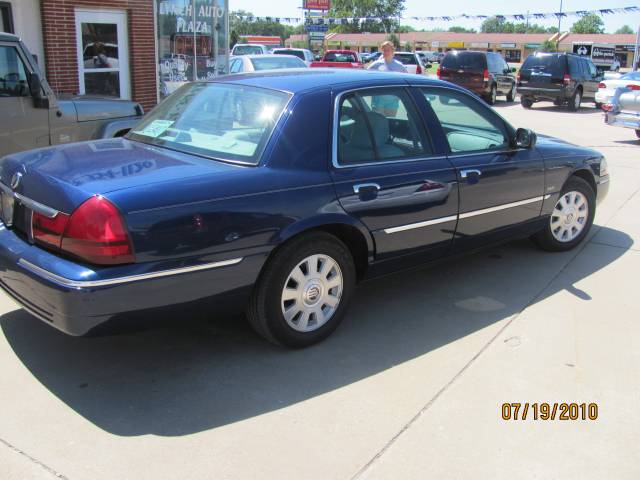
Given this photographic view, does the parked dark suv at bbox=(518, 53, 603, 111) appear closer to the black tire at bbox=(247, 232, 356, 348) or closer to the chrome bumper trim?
the black tire at bbox=(247, 232, 356, 348)

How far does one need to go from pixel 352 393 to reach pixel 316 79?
1.98 m

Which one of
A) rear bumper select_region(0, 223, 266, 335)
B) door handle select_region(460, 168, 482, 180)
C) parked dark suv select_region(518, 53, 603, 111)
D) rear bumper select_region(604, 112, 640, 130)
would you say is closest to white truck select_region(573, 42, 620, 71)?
parked dark suv select_region(518, 53, 603, 111)

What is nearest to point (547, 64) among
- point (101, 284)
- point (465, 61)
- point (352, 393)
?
point (465, 61)

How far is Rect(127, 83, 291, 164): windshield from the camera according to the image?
382 centimetres

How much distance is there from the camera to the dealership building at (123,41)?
32.5 feet

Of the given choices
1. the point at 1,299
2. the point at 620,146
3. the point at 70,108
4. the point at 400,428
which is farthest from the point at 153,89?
the point at 400,428

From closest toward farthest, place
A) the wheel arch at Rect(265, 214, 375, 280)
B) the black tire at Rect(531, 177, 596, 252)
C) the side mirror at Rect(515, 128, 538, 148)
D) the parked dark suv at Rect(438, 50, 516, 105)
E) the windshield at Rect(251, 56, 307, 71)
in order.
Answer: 1. the wheel arch at Rect(265, 214, 375, 280)
2. the side mirror at Rect(515, 128, 538, 148)
3. the black tire at Rect(531, 177, 596, 252)
4. the windshield at Rect(251, 56, 307, 71)
5. the parked dark suv at Rect(438, 50, 516, 105)

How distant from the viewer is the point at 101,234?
3107mm

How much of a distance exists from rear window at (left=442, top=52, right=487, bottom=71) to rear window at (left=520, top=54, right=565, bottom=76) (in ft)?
4.52

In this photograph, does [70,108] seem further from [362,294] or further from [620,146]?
[620,146]

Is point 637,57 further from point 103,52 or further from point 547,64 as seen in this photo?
point 103,52

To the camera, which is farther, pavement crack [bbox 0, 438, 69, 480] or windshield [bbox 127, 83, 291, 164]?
windshield [bbox 127, 83, 291, 164]
